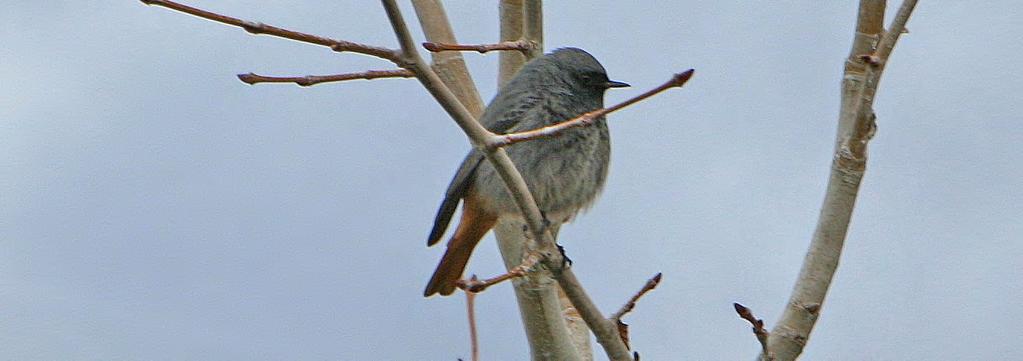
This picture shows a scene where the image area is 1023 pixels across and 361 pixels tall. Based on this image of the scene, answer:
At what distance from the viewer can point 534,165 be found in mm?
5266

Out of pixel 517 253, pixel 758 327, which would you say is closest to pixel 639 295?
pixel 758 327

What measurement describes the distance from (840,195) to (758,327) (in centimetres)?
62

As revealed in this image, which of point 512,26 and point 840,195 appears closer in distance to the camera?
point 840,195

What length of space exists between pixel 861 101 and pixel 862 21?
365 mm

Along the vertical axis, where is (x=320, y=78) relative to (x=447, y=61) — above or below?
below

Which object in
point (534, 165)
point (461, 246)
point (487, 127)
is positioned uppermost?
point (487, 127)

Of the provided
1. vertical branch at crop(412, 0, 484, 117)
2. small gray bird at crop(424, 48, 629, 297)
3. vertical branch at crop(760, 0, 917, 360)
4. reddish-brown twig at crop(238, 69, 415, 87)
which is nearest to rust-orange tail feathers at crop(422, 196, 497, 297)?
small gray bird at crop(424, 48, 629, 297)

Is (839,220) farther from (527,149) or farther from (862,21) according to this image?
(527,149)

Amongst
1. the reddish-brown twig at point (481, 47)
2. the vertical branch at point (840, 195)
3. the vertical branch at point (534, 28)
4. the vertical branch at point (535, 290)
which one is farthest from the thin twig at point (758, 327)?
the vertical branch at point (534, 28)

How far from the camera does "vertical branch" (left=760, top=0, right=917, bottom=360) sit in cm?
416

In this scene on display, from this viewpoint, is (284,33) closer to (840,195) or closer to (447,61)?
(840,195)

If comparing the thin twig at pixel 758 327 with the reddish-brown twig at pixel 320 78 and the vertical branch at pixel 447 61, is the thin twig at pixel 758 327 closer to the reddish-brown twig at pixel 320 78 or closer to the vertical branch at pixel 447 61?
the reddish-brown twig at pixel 320 78

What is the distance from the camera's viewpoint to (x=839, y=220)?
4242mm

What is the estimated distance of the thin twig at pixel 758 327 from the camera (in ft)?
12.8
